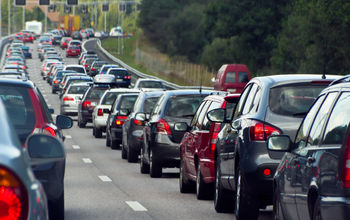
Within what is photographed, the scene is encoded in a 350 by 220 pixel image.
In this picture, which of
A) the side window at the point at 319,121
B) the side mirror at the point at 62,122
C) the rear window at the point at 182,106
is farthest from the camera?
the rear window at the point at 182,106

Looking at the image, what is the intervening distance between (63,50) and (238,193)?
136 meters

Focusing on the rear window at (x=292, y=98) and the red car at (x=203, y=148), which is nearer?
the rear window at (x=292, y=98)

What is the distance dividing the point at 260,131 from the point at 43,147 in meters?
5.42

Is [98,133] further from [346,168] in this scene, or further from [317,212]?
[346,168]

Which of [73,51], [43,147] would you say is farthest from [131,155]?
[73,51]

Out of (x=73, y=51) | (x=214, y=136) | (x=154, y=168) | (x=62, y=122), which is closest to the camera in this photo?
(x=62, y=122)

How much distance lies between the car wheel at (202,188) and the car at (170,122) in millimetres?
3266

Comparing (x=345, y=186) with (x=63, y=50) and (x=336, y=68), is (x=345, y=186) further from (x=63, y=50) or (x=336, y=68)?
(x=63, y=50)

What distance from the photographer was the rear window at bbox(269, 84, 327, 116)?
416 inches

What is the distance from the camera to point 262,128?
34.3 feet

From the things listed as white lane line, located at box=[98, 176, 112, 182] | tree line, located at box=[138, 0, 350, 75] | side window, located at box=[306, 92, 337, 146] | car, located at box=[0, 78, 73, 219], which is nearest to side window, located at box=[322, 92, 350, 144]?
side window, located at box=[306, 92, 337, 146]

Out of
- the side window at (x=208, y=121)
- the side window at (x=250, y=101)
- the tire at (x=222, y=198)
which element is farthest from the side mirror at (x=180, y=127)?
the side window at (x=250, y=101)

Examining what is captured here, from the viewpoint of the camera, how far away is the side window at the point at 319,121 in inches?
282

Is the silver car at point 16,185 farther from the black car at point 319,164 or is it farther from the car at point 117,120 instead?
the car at point 117,120
